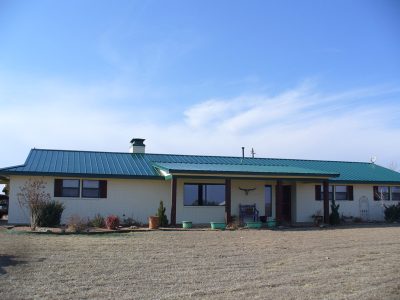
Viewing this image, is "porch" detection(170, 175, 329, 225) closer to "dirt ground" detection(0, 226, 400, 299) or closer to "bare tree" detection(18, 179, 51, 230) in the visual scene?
"bare tree" detection(18, 179, 51, 230)

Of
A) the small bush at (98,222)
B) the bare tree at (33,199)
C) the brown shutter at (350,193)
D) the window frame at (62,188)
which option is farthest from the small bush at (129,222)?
the brown shutter at (350,193)

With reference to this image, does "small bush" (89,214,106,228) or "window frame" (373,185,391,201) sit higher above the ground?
"window frame" (373,185,391,201)

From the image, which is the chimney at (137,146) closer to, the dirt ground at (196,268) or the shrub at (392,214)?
the dirt ground at (196,268)

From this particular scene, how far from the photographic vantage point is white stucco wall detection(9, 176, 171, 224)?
23.2 m

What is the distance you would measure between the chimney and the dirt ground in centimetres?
1251

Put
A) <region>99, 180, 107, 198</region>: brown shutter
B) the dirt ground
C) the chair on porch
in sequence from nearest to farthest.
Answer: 1. the dirt ground
2. <region>99, 180, 107, 198</region>: brown shutter
3. the chair on porch

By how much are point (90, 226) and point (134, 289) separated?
1340 cm

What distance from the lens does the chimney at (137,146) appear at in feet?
96.7

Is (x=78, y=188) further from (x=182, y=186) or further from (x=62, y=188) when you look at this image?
(x=182, y=186)

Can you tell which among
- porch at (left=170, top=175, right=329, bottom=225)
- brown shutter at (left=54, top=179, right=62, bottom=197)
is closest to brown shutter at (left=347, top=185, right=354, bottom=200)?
porch at (left=170, top=175, right=329, bottom=225)

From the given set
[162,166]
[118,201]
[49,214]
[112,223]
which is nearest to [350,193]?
[162,166]

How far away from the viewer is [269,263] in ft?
39.8

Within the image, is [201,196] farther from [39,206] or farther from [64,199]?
[39,206]

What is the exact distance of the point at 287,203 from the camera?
2902cm
